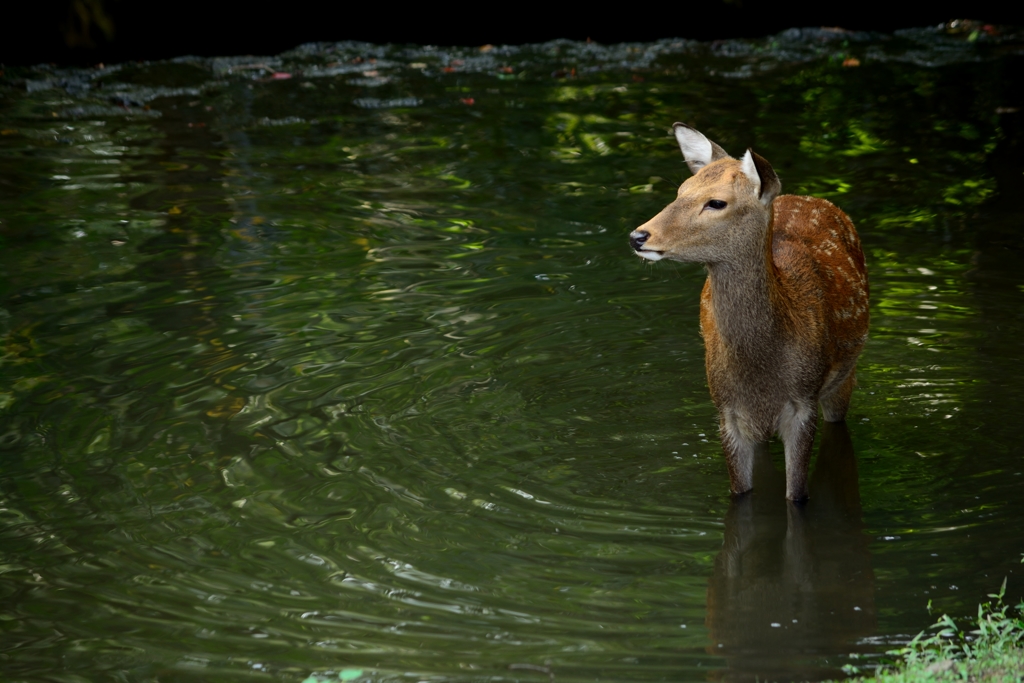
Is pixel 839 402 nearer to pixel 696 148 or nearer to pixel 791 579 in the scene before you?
pixel 791 579

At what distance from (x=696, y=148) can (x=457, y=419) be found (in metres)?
1.91

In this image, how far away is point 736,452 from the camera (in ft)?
17.6

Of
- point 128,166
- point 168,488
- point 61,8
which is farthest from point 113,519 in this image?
point 61,8

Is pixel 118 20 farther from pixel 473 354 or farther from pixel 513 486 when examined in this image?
pixel 513 486

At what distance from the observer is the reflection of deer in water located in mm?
4344

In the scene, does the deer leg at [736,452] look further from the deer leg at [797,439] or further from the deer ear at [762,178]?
the deer ear at [762,178]

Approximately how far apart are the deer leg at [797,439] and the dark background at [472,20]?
14.4 m

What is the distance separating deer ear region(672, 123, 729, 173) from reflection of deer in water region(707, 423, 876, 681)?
1580mm

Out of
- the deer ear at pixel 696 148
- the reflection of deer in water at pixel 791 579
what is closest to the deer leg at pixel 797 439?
the reflection of deer in water at pixel 791 579

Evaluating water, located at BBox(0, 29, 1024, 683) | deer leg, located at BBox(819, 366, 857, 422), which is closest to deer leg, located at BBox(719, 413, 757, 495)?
water, located at BBox(0, 29, 1024, 683)

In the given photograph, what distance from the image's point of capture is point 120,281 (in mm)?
8469

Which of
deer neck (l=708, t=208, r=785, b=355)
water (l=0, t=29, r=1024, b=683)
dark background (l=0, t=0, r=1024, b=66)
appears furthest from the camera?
dark background (l=0, t=0, r=1024, b=66)

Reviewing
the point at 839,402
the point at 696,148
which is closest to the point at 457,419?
the point at 696,148

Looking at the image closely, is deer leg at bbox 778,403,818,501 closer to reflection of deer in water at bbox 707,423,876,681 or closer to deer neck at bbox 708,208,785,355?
reflection of deer in water at bbox 707,423,876,681
